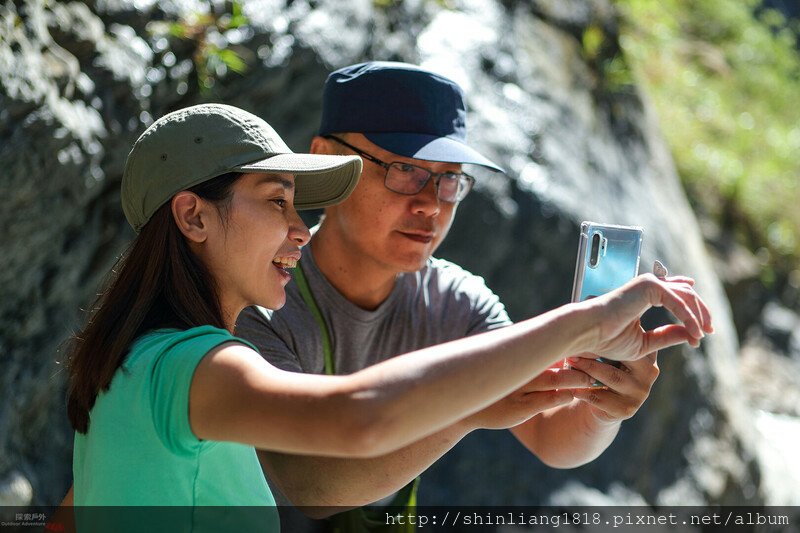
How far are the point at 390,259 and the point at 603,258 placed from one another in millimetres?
679

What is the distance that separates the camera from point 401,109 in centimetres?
261

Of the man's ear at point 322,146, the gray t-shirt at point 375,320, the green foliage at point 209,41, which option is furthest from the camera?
the green foliage at point 209,41

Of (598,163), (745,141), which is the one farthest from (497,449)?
(745,141)

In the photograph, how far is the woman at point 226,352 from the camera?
1503 millimetres

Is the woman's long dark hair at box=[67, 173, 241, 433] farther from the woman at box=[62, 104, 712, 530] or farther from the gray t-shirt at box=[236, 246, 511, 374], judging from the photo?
the gray t-shirt at box=[236, 246, 511, 374]

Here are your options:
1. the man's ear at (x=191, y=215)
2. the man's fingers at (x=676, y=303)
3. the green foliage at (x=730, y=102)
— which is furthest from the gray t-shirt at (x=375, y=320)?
the green foliage at (x=730, y=102)

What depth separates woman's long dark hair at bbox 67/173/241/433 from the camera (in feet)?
5.77

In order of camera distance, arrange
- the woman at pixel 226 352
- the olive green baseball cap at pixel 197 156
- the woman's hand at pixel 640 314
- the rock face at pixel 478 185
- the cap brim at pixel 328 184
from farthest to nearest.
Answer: the rock face at pixel 478 185 → the cap brim at pixel 328 184 → the olive green baseball cap at pixel 197 156 → the woman's hand at pixel 640 314 → the woman at pixel 226 352

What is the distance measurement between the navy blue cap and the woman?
571 millimetres

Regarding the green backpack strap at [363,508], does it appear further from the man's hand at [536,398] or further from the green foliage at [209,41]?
the green foliage at [209,41]

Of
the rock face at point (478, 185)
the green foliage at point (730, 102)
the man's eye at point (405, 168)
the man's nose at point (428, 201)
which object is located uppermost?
the man's eye at point (405, 168)

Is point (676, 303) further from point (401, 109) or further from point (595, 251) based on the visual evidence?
point (401, 109)

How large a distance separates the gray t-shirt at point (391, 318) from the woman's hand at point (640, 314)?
0.76 meters

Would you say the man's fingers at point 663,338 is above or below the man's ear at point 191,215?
below
